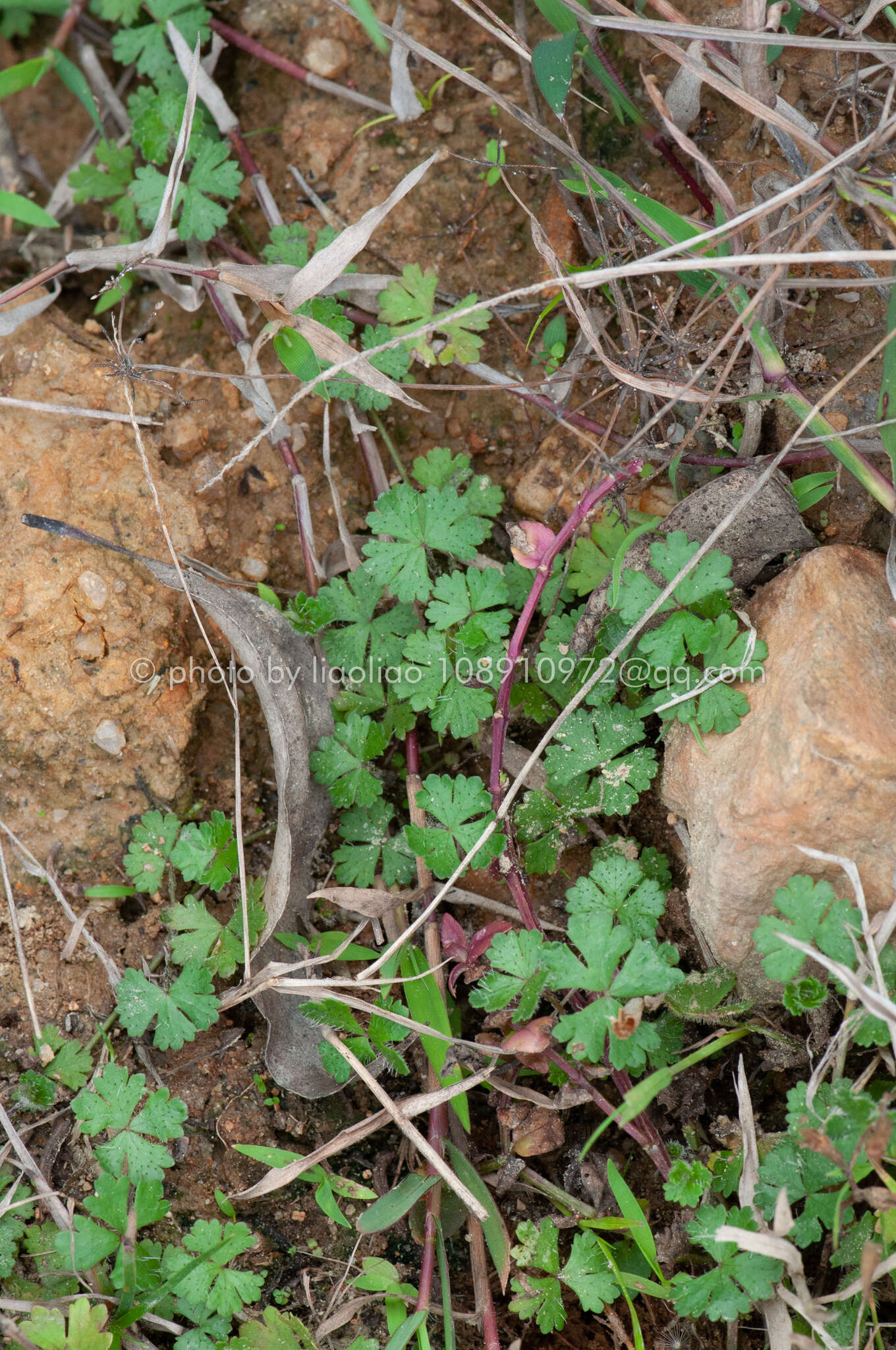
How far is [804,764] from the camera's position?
7.85 feet

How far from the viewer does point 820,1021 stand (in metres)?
2.53

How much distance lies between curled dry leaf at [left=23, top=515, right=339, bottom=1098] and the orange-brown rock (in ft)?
3.86

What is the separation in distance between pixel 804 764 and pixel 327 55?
2.91 metres

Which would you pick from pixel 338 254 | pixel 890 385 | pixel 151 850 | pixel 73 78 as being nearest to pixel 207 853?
pixel 151 850

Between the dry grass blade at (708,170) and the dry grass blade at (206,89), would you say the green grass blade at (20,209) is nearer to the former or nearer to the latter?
the dry grass blade at (206,89)

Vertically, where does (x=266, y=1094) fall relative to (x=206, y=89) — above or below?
below

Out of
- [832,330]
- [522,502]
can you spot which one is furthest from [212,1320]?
[832,330]

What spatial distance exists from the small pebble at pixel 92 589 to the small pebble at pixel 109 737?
1.17 ft

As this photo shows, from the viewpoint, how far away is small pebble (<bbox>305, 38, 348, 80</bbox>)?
3312 mm

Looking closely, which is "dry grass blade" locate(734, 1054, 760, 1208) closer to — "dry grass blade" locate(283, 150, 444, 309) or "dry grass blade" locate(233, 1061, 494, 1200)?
"dry grass blade" locate(233, 1061, 494, 1200)

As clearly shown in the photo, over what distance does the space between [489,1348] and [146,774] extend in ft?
6.14

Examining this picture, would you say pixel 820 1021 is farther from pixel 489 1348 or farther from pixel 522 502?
pixel 522 502

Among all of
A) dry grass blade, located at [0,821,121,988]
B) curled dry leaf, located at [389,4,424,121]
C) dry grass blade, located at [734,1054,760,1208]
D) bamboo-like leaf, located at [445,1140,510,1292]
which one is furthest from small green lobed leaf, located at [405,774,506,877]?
curled dry leaf, located at [389,4,424,121]

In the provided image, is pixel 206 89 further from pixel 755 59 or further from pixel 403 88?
pixel 755 59
